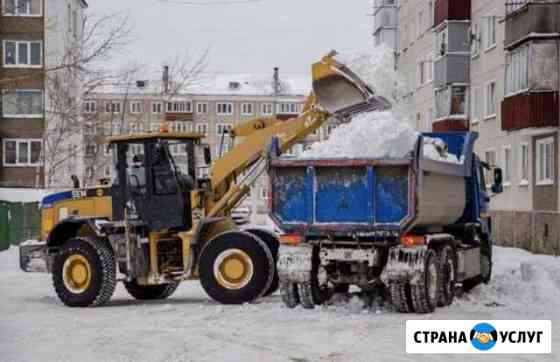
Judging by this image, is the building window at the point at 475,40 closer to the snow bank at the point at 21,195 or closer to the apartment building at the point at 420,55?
the apartment building at the point at 420,55

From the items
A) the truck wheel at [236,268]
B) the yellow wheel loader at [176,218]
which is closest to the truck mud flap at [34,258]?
the yellow wheel loader at [176,218]

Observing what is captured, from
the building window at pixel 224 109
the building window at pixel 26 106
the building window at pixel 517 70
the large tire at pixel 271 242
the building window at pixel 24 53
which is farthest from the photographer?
the building window at pixel 224 109

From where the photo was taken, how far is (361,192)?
16531 millimetres

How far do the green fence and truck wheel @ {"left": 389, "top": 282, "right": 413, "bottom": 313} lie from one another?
Result: 26.9 metres

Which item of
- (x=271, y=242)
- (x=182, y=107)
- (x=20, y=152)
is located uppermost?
(x=182, y=107)

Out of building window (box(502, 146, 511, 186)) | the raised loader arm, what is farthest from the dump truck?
building window (box(502, 146, 511, 186))

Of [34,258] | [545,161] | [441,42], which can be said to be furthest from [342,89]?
[441,42]

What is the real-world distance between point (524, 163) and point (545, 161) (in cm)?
229

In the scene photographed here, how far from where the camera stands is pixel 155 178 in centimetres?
1916

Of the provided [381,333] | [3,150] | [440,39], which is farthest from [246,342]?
[3,150]

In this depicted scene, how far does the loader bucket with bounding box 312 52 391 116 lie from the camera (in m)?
18.1

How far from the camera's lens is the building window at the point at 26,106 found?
2494 inches

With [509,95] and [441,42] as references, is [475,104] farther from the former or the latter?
[509,95]

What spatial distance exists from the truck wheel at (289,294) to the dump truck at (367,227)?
0.01m
